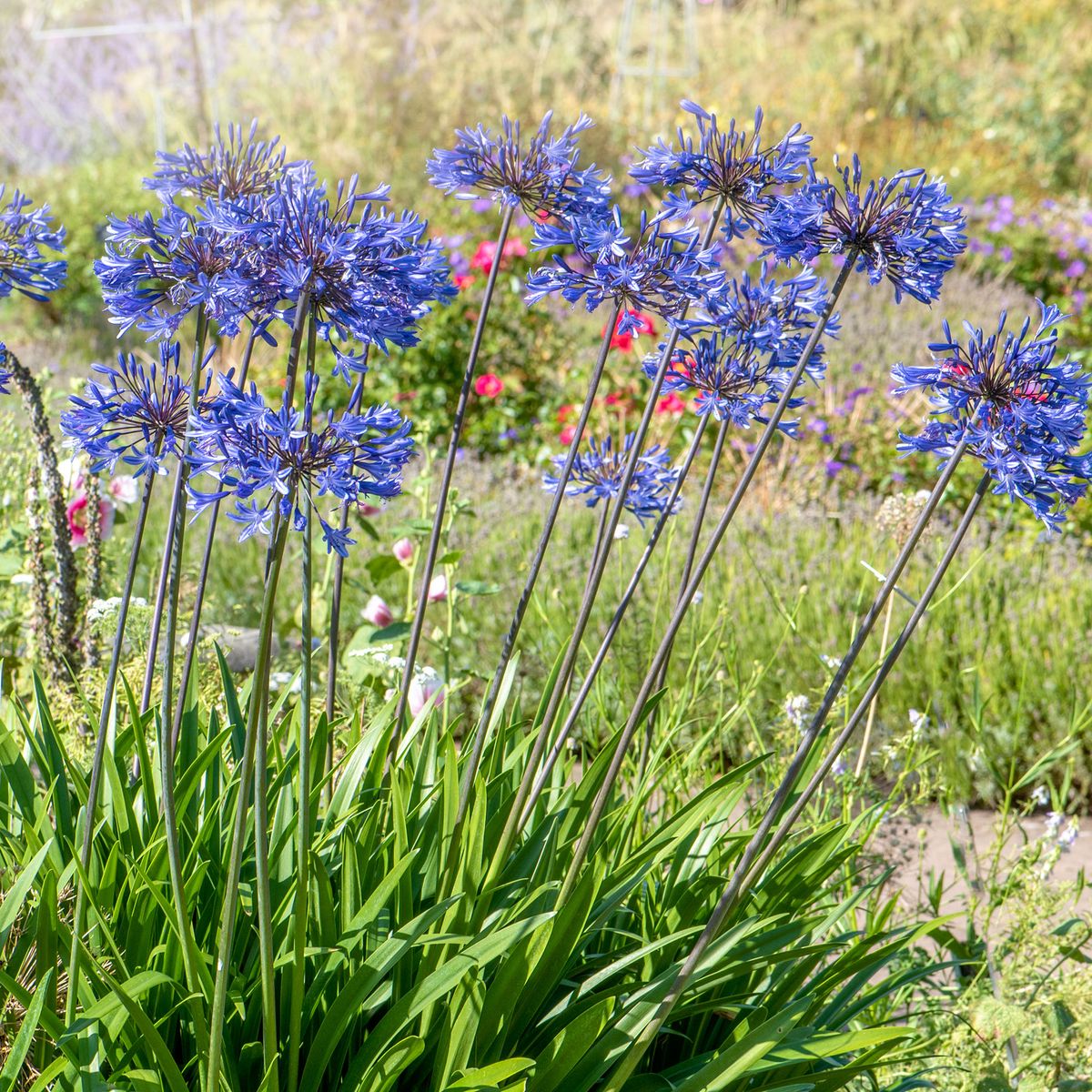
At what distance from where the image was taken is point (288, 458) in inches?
43.9

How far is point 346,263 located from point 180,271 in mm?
232

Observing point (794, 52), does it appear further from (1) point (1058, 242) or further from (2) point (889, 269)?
(2) point (889, 269)

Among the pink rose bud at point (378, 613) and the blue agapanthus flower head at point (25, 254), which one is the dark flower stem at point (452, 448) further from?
the pink rose bud at point (378, 613)

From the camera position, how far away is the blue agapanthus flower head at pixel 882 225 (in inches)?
51.9

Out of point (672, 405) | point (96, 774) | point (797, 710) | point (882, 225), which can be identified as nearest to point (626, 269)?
point (882, 225)

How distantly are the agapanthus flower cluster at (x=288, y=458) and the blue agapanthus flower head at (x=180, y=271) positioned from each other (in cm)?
12

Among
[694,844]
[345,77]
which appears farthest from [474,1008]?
[345,77]

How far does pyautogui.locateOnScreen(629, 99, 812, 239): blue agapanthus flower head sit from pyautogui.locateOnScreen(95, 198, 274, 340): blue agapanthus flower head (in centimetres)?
49

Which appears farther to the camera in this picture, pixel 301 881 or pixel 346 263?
pixel 301 881

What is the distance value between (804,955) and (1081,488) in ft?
2.37

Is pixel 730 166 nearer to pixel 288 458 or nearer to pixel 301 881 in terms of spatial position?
pixel 288 458

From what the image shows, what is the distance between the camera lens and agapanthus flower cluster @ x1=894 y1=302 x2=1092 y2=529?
1272mm

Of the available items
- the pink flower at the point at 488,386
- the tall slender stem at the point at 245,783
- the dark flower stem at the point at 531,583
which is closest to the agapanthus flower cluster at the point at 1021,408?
the dark flower stem at the point at 531,583

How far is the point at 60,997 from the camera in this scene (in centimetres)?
170
